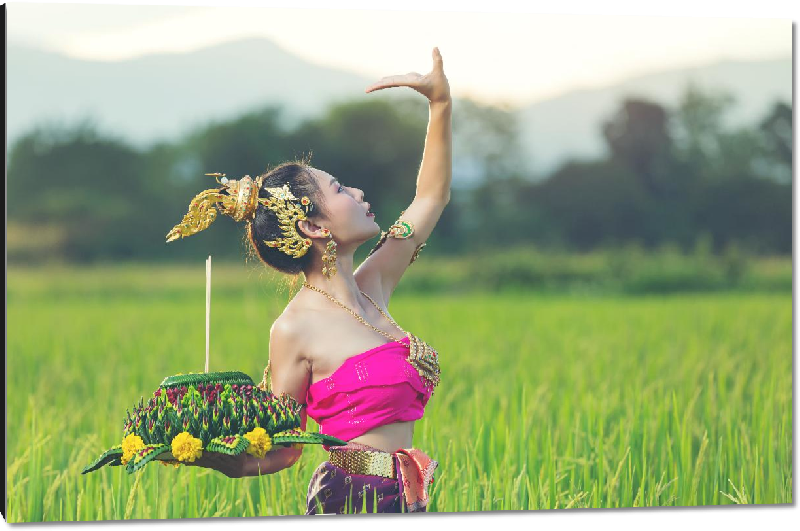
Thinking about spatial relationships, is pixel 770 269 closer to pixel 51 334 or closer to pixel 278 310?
pixel 51 334

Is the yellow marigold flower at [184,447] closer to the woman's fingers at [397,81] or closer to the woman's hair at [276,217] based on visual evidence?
the woman's hair at [276,217]

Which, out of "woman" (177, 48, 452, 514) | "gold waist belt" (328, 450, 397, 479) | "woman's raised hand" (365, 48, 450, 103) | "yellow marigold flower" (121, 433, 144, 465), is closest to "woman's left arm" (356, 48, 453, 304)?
"woman's raised hand" (365, 48, 450, 103)

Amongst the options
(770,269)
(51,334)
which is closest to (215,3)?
(51,334)

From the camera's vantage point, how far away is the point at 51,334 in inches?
261

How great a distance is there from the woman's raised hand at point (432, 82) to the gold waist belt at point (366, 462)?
892mm

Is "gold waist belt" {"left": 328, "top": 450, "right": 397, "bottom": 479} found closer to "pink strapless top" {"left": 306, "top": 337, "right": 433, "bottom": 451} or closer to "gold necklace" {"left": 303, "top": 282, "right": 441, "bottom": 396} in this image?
"pink strapless top" {"left": 306, "top": 337, "right": 433, "bottom": 451}

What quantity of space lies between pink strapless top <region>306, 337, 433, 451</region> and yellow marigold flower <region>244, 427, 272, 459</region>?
0.71 ft

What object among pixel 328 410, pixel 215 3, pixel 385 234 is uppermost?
pixel 215 3

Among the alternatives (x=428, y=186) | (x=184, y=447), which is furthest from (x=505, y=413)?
(x=184, y=447)

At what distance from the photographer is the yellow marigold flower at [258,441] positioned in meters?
2.26

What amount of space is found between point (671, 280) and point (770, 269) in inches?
42.4

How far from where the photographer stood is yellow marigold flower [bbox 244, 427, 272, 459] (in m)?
2.26

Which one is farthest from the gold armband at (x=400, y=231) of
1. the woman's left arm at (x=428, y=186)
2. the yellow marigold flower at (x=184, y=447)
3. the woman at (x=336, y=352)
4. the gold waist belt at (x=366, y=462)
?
the yellow marigold flower at (x=184, y=447)

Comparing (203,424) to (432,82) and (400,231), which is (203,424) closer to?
(400,231)
